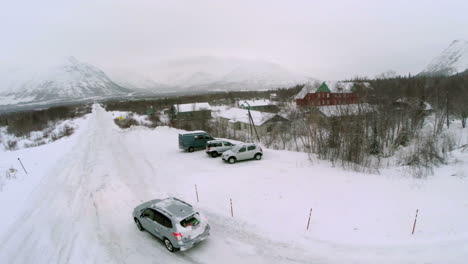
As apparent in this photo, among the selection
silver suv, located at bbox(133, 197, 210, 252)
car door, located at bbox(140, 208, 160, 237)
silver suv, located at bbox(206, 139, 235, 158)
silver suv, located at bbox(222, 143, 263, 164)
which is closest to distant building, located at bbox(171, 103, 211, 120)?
silver suv, located at bbox(206, 139, 235, 158)

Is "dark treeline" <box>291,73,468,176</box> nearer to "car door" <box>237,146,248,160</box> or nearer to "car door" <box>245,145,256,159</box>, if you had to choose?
"car door" <box>245,145,256,159</box>

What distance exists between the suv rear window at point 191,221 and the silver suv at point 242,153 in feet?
34.3

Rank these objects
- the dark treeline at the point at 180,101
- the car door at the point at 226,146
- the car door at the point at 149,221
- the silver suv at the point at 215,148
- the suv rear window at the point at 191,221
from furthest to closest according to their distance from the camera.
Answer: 1. the dark treeline at the point at 180,101
2. the car door at the point at 226,146
3. the silver suv at the point at 215,148
4. the car door at the point at 149,221
5. the suv rear window at the point at 191,221

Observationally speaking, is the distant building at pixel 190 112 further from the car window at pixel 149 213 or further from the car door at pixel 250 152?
the car window at pixel 149 213

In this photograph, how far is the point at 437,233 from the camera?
915cm

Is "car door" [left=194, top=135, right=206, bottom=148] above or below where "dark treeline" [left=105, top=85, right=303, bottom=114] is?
below

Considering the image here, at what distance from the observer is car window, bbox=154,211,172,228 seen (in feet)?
28.3

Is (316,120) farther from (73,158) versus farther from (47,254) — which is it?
(73,158)

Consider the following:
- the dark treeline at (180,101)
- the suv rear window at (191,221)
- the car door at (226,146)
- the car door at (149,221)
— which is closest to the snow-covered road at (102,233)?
the car door at (149,221)

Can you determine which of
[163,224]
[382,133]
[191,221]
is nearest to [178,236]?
[191,221]

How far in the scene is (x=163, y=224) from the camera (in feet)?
28.9

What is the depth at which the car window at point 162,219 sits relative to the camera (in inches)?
339

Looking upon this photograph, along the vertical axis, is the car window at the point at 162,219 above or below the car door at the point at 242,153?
above

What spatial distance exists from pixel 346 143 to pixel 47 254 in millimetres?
21705
